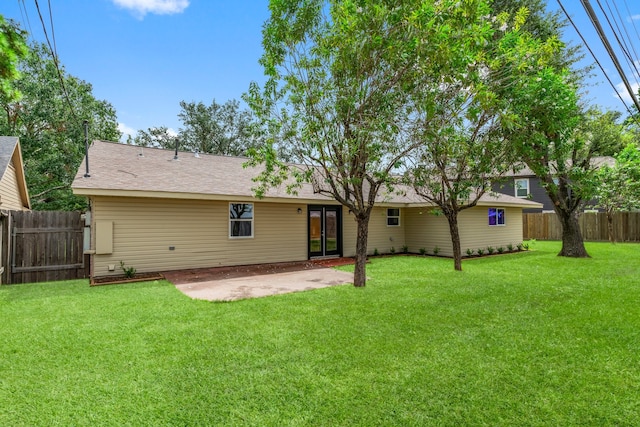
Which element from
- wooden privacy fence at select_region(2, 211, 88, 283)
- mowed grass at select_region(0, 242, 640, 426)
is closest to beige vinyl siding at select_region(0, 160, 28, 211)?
wooden privacy fence at select_region(2, 211, 88, 283)

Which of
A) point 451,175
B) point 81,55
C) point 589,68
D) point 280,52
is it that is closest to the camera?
point 280,52

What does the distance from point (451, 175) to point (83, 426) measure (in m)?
9.16

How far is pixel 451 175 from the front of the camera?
9273 millimetres

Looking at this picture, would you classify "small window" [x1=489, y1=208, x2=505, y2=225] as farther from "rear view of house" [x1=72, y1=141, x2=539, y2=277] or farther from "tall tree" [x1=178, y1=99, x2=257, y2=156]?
"tall tree" [x1=178, y1=99, x2=257, y2=156]

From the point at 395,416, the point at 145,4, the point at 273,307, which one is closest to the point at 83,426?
the point at 395,416

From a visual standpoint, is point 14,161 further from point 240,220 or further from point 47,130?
point 240,220

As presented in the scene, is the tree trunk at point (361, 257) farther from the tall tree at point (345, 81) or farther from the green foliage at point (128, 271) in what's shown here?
the green foliage at point (128, 271)

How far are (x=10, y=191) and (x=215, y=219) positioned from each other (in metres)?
8.39

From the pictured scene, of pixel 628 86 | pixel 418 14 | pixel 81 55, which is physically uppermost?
pixel 81 55

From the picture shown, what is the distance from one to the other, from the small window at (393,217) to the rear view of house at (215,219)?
0.04m

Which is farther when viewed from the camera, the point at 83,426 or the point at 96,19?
the point at 96,19

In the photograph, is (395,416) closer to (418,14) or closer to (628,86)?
(418,14)

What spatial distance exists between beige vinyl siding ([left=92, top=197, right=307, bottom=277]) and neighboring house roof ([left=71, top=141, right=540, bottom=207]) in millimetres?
508

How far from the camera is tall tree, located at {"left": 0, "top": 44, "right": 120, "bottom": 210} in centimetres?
1631
